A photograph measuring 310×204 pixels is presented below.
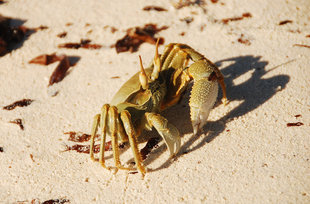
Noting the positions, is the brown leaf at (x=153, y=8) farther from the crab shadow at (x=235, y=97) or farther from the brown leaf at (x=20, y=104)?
the brown leaf at (x=20, y=104)

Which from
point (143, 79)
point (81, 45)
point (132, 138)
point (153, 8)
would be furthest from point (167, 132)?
point (153, 8)

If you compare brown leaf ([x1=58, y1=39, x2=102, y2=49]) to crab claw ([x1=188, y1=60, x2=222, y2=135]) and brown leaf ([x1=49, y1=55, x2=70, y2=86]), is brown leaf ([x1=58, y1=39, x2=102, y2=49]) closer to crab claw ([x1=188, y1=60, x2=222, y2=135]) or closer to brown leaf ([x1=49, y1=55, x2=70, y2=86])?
brown leaf ([x1=49, y1=55, x2=70, y2=86])

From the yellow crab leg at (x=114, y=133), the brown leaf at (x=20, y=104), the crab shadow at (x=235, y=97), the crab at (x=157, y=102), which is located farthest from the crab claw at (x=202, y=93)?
the brown leaf at (x=20, y=104)

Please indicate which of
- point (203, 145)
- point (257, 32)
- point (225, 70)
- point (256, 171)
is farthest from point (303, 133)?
point (257, 32)

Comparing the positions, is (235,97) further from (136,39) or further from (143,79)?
(136,39)

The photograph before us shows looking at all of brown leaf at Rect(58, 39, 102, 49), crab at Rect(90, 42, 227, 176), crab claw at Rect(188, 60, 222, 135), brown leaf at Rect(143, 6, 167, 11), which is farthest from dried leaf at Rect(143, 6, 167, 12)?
crab claw at Rect(188, 60, 222, 135)

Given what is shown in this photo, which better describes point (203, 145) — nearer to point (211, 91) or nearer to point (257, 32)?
point (211, 91)

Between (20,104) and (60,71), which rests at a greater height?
(60,71)
